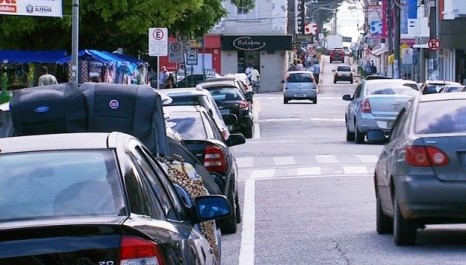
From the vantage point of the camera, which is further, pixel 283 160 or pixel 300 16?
pixel 300 16

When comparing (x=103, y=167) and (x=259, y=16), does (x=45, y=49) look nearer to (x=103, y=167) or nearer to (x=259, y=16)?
(x=103, y=167)

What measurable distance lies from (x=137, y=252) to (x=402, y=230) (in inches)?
281

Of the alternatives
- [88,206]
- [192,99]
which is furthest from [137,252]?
[192,99]

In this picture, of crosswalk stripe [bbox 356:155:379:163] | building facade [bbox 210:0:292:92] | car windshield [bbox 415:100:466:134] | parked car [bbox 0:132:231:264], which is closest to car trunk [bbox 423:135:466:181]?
car windshield [bbox 415:100:466:134]

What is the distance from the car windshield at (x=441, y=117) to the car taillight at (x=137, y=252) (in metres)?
6.97

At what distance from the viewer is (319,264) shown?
1134cm

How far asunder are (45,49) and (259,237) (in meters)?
22.6

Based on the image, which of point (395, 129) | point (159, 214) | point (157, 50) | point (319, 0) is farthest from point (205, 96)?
point (319, 0)

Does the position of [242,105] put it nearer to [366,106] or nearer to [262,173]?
[366,106]

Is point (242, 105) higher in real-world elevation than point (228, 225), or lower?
higher

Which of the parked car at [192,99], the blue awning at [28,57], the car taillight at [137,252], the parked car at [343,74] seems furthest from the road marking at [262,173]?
the parked car at [343,74]

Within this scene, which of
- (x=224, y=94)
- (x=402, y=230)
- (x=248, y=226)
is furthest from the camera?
(x=224, y=94)

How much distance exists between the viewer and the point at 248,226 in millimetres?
14812

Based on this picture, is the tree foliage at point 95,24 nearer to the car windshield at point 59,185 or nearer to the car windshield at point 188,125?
the car windshield at point 188,125
